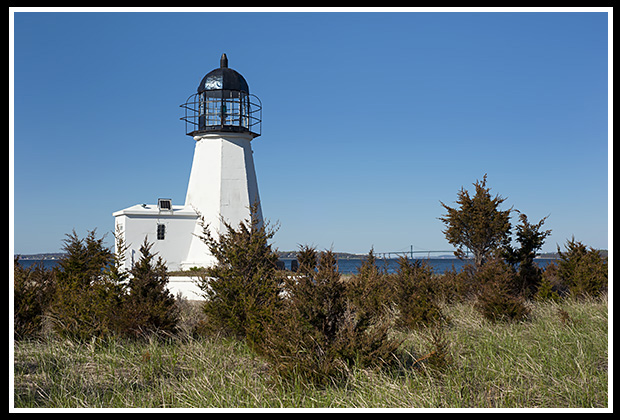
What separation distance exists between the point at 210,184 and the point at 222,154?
1547 millimetres

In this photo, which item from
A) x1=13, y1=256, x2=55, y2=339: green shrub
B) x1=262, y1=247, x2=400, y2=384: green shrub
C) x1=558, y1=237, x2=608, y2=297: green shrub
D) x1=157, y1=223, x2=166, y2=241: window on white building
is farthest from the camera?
x1=157, y1=223, x2=166, y2=241: window on white building

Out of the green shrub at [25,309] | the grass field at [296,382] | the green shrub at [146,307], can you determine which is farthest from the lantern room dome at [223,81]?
the grass field at [296,382]

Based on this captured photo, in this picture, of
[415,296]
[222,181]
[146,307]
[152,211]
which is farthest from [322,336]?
[152,211]

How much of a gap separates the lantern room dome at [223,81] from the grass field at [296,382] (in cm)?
1870

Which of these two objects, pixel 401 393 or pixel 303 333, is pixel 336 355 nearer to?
pixel 303 333

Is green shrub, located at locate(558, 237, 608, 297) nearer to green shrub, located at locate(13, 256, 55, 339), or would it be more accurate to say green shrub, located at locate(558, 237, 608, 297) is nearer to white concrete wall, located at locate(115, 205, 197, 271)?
green shrub, located at locate(13, 256, 55, 339)

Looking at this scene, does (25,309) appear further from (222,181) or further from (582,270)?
(222,181)

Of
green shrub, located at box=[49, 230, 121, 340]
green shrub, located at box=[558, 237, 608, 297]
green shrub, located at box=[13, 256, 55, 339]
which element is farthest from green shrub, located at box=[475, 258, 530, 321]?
green shrub, located at box=[13, 256, 55, 339]

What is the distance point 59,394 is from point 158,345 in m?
2.40

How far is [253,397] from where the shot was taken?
5.44 m

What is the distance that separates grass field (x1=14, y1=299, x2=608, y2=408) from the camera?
533cm

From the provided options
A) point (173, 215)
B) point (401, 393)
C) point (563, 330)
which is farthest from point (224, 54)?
point (401, 393)

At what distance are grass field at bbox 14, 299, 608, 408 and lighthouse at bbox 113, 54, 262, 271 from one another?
1712cm

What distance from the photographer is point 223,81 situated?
82.0 feet
